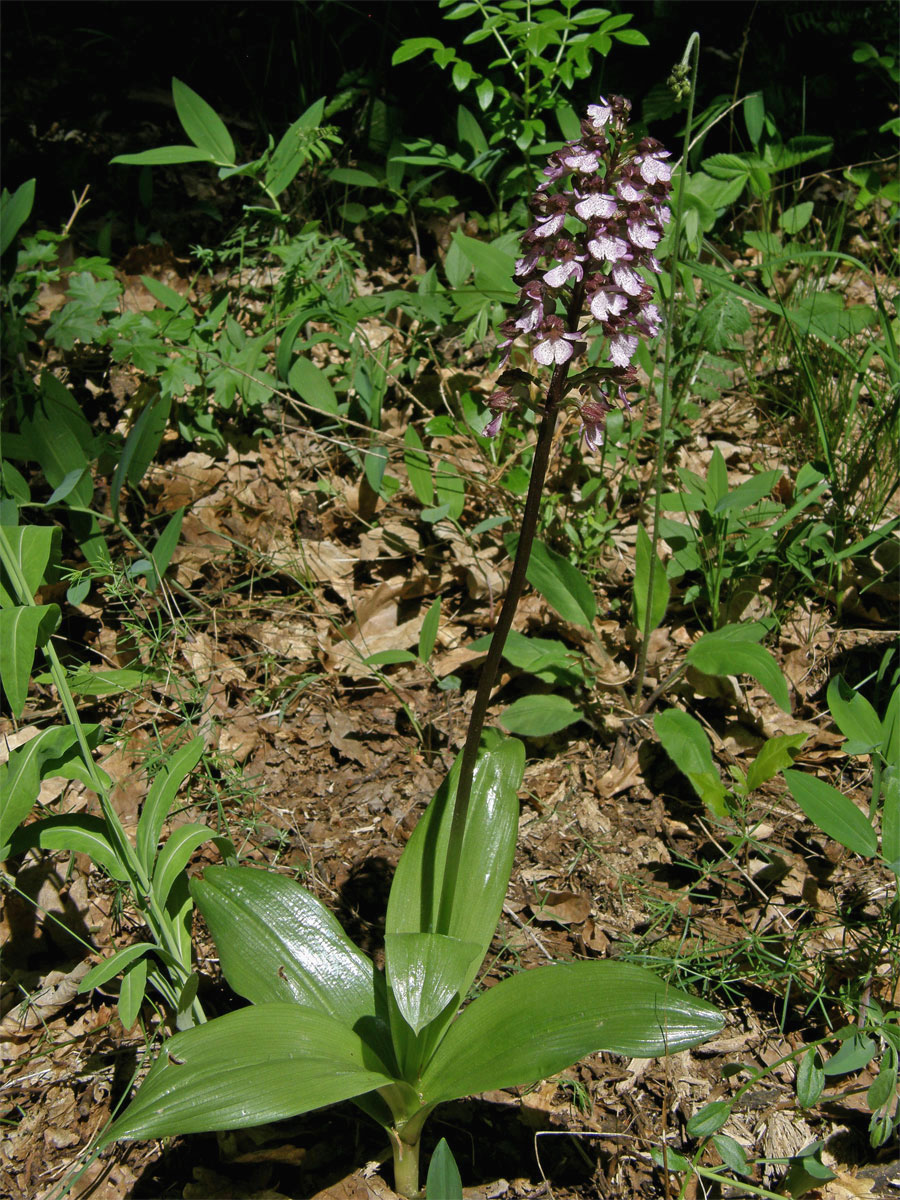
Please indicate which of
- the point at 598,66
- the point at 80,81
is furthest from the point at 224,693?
the point at 80,81

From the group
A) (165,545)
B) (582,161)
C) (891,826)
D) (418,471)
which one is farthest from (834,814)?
(165,545)

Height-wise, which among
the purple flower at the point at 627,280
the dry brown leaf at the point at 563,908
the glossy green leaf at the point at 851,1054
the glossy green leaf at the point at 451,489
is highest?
the purple flower at the point at 627,280

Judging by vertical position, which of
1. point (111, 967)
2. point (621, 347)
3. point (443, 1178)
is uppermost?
point (621, 347)

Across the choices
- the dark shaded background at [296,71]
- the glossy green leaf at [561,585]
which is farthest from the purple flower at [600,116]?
the dark shaded background at [296,71]

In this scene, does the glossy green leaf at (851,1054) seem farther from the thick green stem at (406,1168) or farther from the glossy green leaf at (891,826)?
the thick green stem at (406,1168)

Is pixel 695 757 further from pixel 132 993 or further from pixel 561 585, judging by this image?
pixel 132 993

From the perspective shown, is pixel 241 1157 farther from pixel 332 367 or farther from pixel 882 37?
pixel 882 37

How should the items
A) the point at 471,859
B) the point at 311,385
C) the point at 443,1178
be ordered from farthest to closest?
1. the point at 311,385
2. the point at 471,859
3. the point at 443,1178
